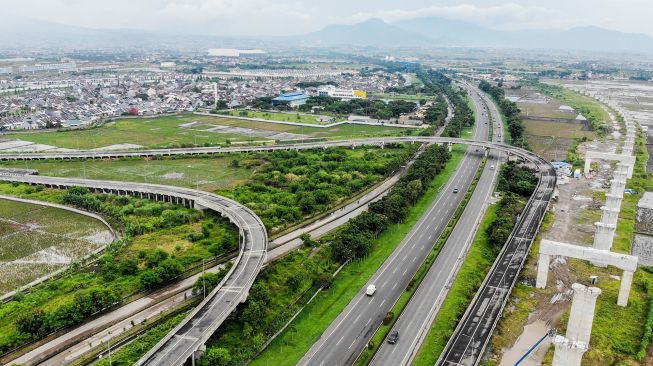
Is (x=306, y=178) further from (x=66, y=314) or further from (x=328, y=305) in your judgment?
(x=66, y=314)

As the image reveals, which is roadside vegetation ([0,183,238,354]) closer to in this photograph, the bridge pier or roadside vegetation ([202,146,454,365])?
roadside vegetation ([202,146,454,365])

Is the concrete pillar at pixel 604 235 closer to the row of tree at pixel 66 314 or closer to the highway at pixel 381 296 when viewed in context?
the highway at pixel 381 296

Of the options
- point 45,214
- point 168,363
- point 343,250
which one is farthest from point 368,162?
point 168,363

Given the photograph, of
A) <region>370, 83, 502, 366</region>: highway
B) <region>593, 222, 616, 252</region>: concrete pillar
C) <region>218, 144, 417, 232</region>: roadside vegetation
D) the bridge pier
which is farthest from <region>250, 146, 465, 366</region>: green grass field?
<region>593, 222, 616, 252</region>: concrete pillar

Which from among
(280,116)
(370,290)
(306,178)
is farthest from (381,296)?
(280,116)

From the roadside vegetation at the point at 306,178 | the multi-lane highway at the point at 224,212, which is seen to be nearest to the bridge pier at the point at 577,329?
the multi-lane highway at the point at 224,212
